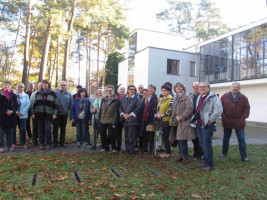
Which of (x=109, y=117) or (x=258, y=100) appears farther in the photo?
(x=258, y=100)

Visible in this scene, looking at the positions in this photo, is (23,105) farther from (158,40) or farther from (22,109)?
(158,40)

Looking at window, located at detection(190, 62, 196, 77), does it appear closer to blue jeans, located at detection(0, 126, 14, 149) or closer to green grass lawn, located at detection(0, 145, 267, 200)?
green grass lawn, located at detection(0, 145, 267, 200)

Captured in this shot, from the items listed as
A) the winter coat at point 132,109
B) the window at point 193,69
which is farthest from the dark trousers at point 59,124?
the window at point 193,69

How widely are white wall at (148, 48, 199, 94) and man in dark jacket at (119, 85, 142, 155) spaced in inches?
696

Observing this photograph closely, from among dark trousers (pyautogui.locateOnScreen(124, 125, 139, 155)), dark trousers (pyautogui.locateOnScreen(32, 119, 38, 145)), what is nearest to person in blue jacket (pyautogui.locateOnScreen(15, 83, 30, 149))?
dark trousers (pyautogui.locateOnScreen(32, 119, 38, 145))

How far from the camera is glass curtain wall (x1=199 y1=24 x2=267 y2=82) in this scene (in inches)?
775

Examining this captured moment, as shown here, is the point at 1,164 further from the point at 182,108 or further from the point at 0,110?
the point at 182,108

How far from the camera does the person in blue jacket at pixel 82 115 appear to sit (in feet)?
25.1

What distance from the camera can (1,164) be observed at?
518 centimetres

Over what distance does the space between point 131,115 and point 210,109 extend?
224cm

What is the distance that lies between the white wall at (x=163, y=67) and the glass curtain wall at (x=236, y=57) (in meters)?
1.75

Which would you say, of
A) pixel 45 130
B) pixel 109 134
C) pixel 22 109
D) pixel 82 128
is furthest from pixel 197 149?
pixel 22 109

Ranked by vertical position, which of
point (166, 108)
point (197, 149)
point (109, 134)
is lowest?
point (197, 149)

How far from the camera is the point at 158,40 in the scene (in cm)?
2955
